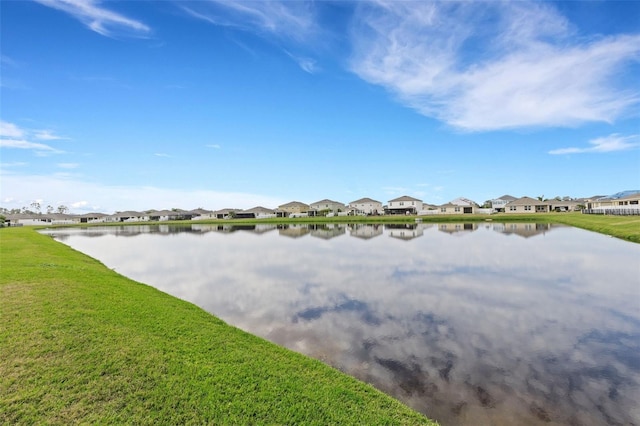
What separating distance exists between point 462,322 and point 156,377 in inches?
366

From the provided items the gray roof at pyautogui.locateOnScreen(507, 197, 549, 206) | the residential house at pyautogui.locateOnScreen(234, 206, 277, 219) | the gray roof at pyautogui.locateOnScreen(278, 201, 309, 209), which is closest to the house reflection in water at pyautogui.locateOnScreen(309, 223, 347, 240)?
the gray roof at pyautogui.locateOnScreen(278, 201, 309, 209)

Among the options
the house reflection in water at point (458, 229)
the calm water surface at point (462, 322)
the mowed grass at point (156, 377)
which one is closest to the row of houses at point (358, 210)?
the house reflection in water at point (458, 229)

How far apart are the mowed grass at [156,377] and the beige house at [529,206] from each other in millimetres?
105273

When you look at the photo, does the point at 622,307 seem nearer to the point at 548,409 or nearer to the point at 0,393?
the point at 548,409

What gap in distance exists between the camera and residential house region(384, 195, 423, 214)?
102125mm

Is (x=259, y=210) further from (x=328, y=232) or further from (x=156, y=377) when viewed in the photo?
(x=156, y=377)

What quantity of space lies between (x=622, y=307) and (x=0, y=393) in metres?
18.2

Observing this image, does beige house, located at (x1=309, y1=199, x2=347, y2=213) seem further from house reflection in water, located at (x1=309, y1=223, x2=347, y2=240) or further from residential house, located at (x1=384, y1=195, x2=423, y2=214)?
house reflection in water, located at (x1=309, y1=223, x2=347, y2=240)

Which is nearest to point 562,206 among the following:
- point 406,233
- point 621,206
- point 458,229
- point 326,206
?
point 621,206

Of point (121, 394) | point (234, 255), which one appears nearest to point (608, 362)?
point (121, 394)

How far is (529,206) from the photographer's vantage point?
93812 millimetres

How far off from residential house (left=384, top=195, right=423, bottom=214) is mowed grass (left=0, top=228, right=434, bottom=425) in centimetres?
9773

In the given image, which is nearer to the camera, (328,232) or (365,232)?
(365,232)

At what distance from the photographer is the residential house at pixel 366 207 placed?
113188 mm
